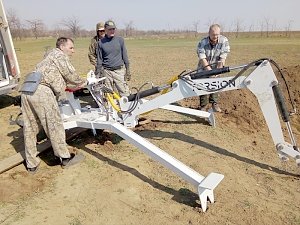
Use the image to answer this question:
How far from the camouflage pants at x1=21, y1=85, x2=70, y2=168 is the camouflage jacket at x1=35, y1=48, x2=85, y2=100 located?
112 mm

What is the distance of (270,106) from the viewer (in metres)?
4.52

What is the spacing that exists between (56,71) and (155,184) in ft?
7.11

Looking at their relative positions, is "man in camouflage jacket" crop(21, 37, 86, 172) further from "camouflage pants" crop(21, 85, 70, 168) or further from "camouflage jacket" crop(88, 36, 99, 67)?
"camouflage jacket" crop(88, 36, 99, 67)

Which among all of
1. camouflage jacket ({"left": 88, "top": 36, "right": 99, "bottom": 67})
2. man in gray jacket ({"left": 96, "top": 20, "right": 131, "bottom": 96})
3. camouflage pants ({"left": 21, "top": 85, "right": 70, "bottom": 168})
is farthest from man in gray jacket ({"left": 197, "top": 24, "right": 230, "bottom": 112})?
camouflage pants ({"left": 21, "top": 85, "right": 70, "bottom": 168})

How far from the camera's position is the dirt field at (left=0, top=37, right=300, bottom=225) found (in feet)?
13.3

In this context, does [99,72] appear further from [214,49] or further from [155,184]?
[155,184]

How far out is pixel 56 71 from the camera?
190 inches

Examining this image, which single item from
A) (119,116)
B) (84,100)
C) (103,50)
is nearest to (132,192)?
(119,116)

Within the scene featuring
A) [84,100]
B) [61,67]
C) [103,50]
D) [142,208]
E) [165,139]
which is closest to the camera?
[142,208]

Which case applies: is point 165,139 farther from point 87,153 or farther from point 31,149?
point 31,149

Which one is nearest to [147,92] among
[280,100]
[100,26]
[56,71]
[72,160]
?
[56,71]

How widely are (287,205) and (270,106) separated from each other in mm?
1305

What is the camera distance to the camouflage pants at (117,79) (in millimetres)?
7223

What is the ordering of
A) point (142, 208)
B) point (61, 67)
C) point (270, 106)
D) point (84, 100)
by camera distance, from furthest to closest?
point (84, 100) < point (61, 67) < point (270, 106) < point (142, 208)
